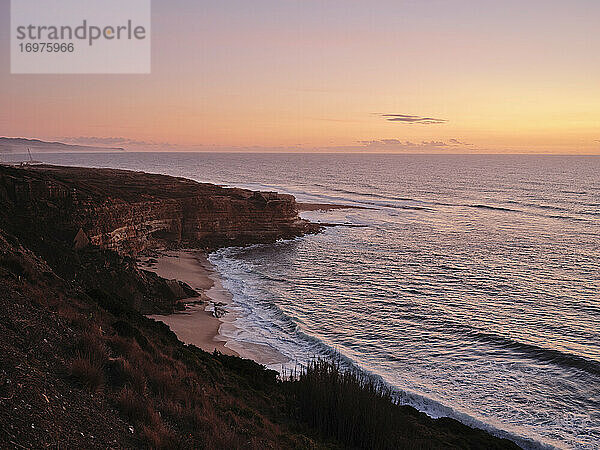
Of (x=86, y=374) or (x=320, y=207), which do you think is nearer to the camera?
(x=86, y=374)

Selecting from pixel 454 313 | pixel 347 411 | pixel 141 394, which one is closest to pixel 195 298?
pixel 454 313

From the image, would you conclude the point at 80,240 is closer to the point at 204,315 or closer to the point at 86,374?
the point at 204,315

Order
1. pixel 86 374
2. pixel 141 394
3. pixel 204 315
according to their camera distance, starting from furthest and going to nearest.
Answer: pixel 204 315 < pixel 141 394 < pixel 86 374

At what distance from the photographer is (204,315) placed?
25.0 meters

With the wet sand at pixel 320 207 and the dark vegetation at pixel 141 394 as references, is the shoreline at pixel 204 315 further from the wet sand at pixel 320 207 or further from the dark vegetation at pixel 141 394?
the wet sand at pixel 320 207

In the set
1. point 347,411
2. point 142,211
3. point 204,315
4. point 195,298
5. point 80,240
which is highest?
point 142,211

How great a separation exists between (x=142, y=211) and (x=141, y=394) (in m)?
30.4

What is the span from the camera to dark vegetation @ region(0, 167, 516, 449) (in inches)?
296

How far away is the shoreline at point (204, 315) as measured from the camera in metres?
20.8

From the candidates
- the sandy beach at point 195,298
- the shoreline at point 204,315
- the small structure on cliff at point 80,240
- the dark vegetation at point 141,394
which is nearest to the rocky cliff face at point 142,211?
the small structure on cliff at point 80,240

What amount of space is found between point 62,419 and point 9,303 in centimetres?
376

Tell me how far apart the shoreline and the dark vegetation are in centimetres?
455

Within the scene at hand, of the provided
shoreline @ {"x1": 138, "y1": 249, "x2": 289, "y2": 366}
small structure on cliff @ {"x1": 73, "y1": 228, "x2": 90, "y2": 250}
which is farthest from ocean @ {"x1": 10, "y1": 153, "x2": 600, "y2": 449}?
small structure on cliff @ {"x1": 73, "y1": 228, "x2": 90, "y2": 250}

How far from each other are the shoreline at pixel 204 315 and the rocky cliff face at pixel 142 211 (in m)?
2.96
